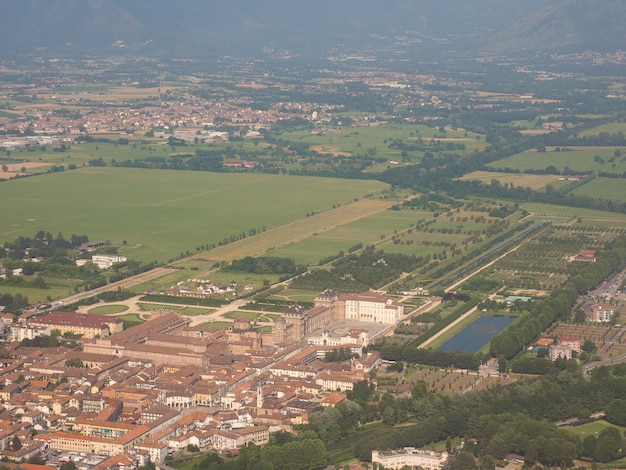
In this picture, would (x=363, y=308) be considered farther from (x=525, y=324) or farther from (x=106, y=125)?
(x=106, y=125)

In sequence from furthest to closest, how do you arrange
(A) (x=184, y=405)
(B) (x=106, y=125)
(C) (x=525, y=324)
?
(B) (x=106, y=125) → (C) (x=525, y=324) → (A) (x=184, y=405)

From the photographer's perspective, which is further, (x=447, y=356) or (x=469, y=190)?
(x=469, y=190)

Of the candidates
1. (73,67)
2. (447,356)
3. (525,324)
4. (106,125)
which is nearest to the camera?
(447,356)

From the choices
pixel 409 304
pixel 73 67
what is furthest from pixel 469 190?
pixel 73 67

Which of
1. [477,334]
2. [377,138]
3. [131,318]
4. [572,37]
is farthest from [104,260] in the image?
[572,37]

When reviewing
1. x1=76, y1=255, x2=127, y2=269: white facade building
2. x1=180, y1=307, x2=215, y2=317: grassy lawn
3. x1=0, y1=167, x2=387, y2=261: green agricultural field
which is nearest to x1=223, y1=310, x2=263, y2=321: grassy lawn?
x1=180, y1=307, x2=215, y2=317: grassy lawn

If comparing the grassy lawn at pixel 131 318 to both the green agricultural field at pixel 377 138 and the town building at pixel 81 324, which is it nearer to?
the town building at pixel 81 324

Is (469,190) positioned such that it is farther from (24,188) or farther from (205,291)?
(205,291)

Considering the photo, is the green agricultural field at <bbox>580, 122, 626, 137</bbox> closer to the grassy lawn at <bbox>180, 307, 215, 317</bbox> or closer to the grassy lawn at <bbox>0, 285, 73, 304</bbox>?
the grassy lawn at <bbox>0, 285, 73, 304</bbox>
